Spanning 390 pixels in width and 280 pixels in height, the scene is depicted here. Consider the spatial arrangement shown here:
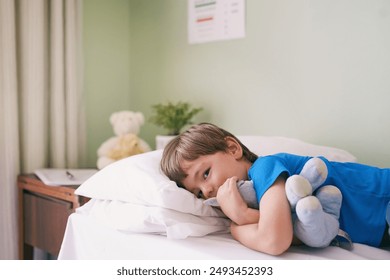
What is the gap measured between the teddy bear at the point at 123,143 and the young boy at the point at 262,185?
69 centimetres

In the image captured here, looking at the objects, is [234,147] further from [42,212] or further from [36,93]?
[36,93]

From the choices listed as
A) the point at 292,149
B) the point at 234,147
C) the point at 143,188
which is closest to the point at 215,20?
the point at 292,149

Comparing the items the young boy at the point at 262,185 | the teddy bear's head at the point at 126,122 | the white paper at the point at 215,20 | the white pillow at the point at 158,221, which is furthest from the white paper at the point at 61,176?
the white paper at the point at 215,20

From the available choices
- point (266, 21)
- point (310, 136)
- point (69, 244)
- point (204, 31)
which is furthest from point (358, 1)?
point (69, 244)

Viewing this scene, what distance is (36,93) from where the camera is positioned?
1.86 m

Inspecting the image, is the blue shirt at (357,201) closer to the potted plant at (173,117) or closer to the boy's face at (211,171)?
the boy's face at (211,171)

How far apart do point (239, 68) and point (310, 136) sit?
426mm

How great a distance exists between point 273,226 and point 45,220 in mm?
1023

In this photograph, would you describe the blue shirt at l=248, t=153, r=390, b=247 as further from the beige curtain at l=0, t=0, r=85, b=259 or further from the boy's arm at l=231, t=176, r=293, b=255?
the beige curtain at l=0, t=0, r=85, b=259

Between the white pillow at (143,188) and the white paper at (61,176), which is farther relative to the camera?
the white paper at (61,176)

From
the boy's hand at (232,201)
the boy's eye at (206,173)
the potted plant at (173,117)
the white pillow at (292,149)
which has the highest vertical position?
the potted plant at (173,117)

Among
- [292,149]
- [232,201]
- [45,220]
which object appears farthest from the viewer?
[45,220]

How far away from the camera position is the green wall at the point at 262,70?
1500mm

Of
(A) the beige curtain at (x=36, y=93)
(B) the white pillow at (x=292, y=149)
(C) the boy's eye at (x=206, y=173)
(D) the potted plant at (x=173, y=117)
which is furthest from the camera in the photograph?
(D) the potted plant at (x=173, y=117)
